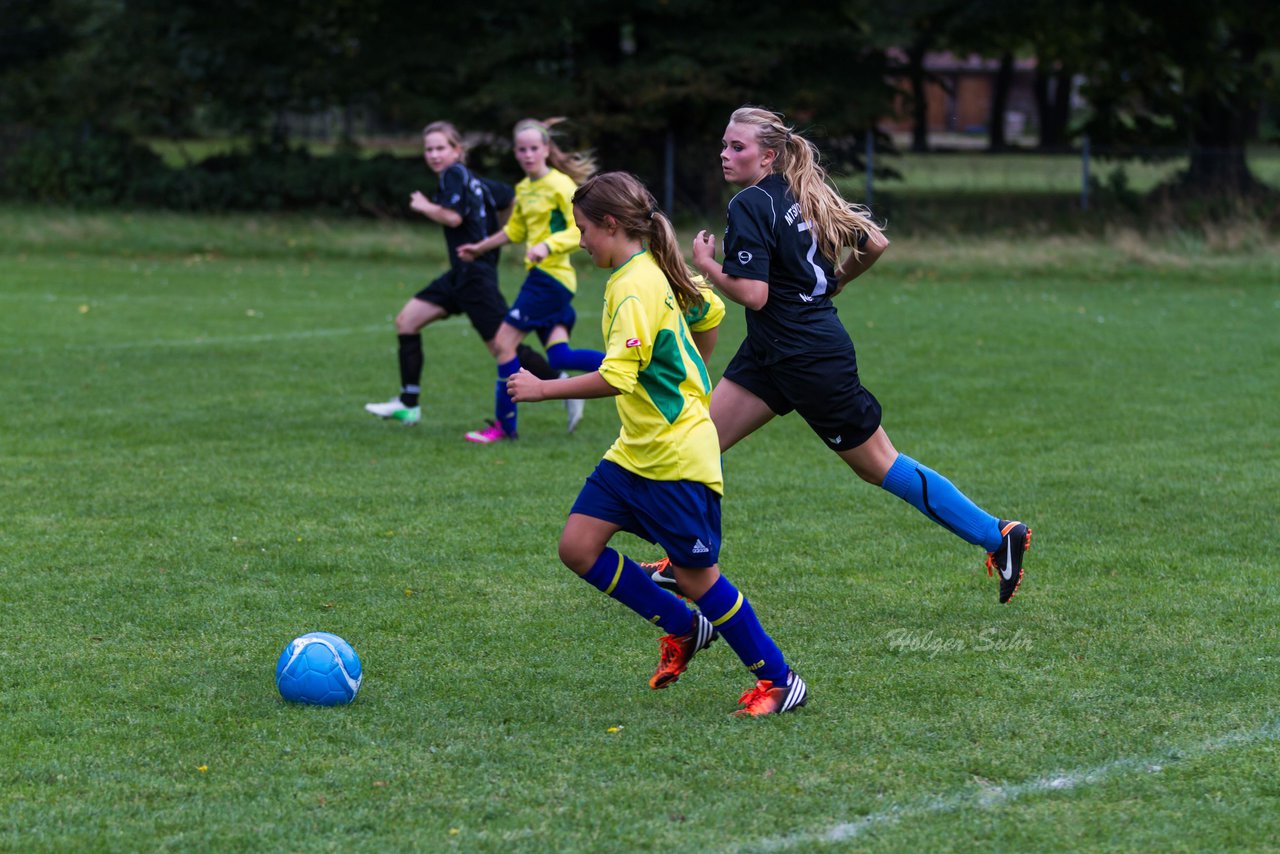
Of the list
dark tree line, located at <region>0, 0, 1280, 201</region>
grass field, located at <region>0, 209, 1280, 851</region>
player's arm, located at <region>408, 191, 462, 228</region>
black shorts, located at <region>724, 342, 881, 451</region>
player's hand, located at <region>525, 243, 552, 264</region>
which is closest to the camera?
grass field, located at <region>0, 209, 1280, 851</region>

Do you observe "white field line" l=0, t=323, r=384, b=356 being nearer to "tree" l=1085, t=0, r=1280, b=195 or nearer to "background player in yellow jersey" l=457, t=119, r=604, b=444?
"background player in yellow jersey" l=457, t=119, r=604, b=444

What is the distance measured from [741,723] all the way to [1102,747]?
1.07 meters

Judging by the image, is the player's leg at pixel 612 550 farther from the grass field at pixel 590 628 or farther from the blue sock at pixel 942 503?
the blue sock at pixel 942 503

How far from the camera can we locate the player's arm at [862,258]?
5618 mm

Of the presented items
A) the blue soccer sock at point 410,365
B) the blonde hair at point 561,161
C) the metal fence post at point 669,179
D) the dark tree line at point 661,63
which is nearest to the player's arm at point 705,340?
the blonde hair at point 561,161

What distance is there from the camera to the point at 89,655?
17.1ft

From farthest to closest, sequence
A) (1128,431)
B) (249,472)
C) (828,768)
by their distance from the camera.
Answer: (1128,431), (249,472), (828,768)

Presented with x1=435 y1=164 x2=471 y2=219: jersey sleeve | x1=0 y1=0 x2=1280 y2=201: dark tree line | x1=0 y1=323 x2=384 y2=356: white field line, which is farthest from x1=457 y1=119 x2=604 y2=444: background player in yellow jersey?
x1=0 y1=0 x2=1280 y2=201: dark tree line

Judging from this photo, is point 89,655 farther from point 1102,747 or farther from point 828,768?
point 1102,747

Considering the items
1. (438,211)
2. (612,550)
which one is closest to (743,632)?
(612,550)

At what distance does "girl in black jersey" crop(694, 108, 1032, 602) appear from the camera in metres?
5.22

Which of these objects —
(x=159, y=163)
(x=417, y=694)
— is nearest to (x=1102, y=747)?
(x=417, y=694)

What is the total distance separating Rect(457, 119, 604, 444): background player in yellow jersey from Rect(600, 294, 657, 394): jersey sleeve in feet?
15.5

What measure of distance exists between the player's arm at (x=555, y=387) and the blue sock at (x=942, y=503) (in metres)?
1.69
